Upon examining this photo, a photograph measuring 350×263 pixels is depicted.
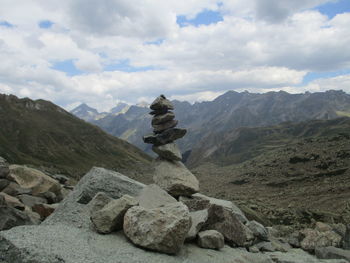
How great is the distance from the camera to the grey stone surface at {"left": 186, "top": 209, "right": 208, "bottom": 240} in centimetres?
1648

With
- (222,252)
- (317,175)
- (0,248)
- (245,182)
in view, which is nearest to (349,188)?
(317,175)

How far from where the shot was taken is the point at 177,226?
1413 centimetres

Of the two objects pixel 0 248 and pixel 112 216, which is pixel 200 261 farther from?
pixel 0 248

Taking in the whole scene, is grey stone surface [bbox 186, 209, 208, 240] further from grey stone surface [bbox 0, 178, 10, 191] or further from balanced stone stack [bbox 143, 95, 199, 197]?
grey stone surface [bbox 0, 178, 10, 191]

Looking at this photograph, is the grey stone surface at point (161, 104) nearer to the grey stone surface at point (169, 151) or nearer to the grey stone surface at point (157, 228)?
the grey stone surface at point (169, 151)

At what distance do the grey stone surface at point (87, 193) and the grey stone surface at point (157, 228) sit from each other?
288 cm

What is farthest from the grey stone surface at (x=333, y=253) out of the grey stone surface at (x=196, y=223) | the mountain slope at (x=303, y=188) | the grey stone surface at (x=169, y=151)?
the mountain slope at (x=303, y=188)

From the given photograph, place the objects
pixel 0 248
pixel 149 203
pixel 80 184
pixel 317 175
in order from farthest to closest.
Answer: pixel 317 175 < pixel 80 184 < pixel 149 203 < pixel 0 248

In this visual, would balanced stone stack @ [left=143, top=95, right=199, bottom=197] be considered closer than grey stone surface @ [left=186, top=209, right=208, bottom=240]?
No

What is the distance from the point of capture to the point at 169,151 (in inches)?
1032

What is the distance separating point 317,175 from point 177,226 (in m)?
67.3

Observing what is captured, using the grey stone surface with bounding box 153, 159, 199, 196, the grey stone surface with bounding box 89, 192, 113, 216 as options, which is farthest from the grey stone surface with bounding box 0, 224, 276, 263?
the grey stone surface with bounding box 153, 159, 199, 196

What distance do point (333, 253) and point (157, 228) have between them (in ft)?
37.2

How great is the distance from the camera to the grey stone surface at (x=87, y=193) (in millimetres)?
17281
